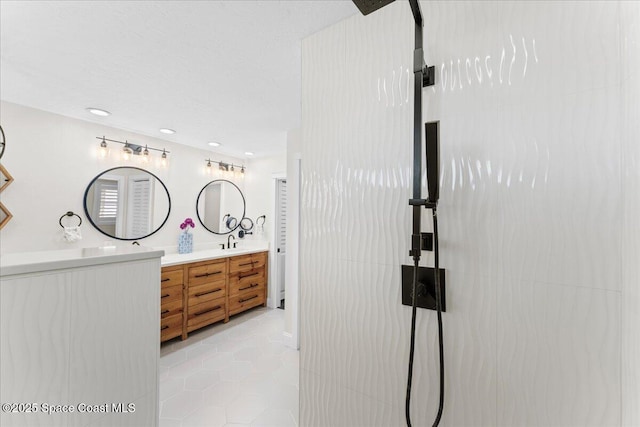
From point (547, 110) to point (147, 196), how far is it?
372 cm

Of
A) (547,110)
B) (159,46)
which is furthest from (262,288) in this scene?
(547,110)

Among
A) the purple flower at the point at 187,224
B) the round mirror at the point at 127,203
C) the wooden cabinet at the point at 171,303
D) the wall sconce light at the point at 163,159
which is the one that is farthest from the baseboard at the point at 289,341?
the wall sconce light at the point at 163,159

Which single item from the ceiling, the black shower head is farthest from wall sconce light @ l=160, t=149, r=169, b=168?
the black shower head

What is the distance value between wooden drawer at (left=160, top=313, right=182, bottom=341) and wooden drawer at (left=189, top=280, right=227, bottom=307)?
0.20 metres

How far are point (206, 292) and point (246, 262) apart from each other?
68 cm

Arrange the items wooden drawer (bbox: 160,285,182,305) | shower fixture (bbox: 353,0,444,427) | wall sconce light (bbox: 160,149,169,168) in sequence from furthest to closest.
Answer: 1. wall sconce light (bbox: 160,149,169,168)
2. wooden drawer (bbox: 160,285,182,305)
3. shower fixture (bbox: 353,0,444,427)

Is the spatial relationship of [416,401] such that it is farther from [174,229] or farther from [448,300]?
[174,229]

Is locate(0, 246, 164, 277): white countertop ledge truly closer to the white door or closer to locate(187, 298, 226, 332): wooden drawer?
locate(187, 298, 226, 332): wooden drawer

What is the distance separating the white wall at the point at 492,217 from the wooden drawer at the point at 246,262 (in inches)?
100

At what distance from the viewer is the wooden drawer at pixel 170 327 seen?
9.62ft

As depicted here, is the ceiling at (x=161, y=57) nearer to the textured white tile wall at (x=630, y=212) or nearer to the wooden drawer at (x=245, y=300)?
the textured white tile wall at (x=630, y=212)

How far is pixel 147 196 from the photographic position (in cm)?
338

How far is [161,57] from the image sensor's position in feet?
5.64

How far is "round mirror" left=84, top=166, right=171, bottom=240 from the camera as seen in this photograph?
297 cm
